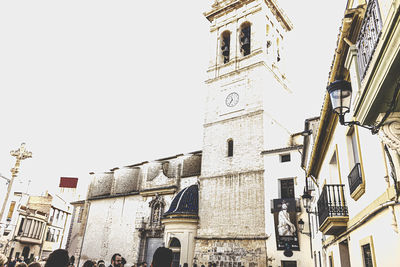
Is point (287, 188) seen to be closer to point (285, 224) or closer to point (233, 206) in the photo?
point (285, 224)

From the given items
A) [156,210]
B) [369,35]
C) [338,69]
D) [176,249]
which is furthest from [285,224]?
[369,35]

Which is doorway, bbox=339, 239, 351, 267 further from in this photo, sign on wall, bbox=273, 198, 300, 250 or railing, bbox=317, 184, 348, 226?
sign on wall, bbox=273, 198, 300, 250

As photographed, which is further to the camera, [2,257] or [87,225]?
[87,225]

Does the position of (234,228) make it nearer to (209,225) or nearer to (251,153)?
(209,225)

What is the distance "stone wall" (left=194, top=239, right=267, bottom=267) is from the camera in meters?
16.8

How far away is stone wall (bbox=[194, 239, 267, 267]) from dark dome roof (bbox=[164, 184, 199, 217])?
187 cm

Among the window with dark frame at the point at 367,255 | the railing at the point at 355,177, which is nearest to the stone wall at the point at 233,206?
the railing at the point at 355,177

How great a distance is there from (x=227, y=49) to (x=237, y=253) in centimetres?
1499

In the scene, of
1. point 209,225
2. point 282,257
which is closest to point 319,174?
point 282,257

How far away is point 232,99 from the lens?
22188 mm

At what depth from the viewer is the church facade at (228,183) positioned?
17359mm

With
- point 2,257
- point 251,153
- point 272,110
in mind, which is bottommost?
point 2,257

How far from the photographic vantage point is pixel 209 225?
63.2ft

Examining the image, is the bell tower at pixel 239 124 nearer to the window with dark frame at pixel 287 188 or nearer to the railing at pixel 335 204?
the window with dark frame at pixel 287 188
